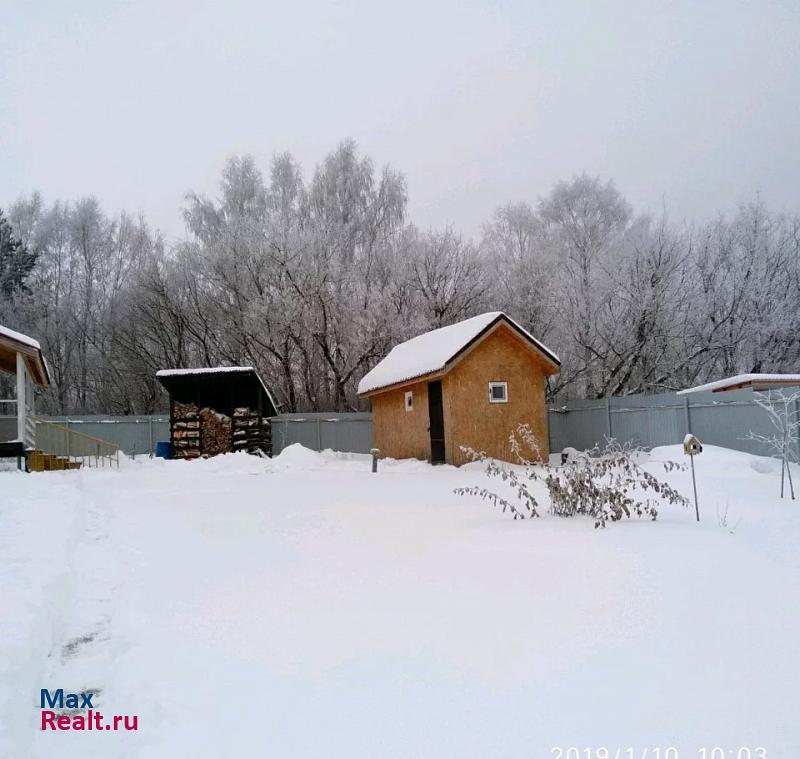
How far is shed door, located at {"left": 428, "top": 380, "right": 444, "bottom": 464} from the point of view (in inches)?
723

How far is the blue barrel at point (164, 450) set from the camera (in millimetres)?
22478

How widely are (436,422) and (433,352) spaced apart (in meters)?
1.94

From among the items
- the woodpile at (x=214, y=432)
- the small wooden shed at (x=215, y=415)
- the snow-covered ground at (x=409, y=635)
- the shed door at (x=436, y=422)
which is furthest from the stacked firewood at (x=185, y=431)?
the snow-covered ground at (x=409, y=635)

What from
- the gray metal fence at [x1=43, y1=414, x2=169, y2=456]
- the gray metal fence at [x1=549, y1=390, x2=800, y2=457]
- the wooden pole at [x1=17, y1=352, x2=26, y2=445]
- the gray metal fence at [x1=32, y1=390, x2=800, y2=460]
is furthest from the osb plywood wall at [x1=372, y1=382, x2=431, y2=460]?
the wooden pole at [x1=17, y1=352, x2=26, y2=445]

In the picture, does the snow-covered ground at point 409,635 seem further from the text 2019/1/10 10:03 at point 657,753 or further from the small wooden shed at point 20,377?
the small wooden shed at point 20,377

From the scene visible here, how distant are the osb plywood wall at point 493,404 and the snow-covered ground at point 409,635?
30.6 ft

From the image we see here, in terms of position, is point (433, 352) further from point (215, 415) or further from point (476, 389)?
point (215, 415)

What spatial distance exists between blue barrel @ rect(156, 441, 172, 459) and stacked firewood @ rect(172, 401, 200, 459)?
1.44 feet

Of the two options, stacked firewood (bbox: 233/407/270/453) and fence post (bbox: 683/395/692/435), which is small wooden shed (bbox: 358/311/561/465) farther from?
stacked firewood (bbox: 233/407/270/453)

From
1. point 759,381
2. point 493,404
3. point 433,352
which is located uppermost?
point 433,352

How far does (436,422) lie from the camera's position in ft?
61.0

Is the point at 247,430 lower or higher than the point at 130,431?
lower

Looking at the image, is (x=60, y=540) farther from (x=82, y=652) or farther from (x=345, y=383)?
(x=345, y=383)

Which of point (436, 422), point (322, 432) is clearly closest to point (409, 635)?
point (436, 422)
